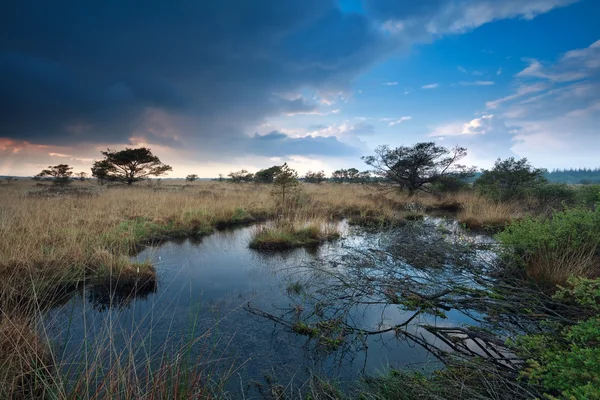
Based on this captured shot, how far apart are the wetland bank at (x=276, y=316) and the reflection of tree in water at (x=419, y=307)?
0.03 m

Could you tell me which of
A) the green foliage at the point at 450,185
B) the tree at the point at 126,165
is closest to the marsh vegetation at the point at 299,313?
the green foliage at the point at 450,185

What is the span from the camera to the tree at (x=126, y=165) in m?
29.8

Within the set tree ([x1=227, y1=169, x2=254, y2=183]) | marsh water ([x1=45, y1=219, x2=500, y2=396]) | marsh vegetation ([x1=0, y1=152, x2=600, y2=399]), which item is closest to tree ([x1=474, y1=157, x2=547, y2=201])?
marsh vegetation ([x1=0, y1=152, x2=600, y2=399])

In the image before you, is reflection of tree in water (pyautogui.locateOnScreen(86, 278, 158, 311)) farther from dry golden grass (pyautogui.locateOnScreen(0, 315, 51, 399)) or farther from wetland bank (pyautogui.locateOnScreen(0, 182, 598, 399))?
dry golden grass (pyautogui.locateOnScreen(0, 315, 51, 399))

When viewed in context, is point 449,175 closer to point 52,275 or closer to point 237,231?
point 237,231

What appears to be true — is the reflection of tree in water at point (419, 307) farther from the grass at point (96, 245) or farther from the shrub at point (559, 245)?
the grass at point (96, 245)

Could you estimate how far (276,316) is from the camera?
12.2ft

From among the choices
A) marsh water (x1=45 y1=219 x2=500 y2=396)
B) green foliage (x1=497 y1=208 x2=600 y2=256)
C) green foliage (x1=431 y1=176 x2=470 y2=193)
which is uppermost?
green foliage (x1=431 y1=176 x2=470 y2=193)

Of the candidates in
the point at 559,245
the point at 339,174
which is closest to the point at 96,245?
the point at 559,245

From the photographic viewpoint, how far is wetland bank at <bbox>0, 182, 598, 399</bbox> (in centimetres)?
211

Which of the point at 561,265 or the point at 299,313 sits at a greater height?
the point at 561,265

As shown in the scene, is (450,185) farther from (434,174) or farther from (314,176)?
(314,176)

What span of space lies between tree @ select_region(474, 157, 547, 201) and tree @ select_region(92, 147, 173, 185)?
34684 mm

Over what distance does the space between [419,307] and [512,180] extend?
1520 cm
